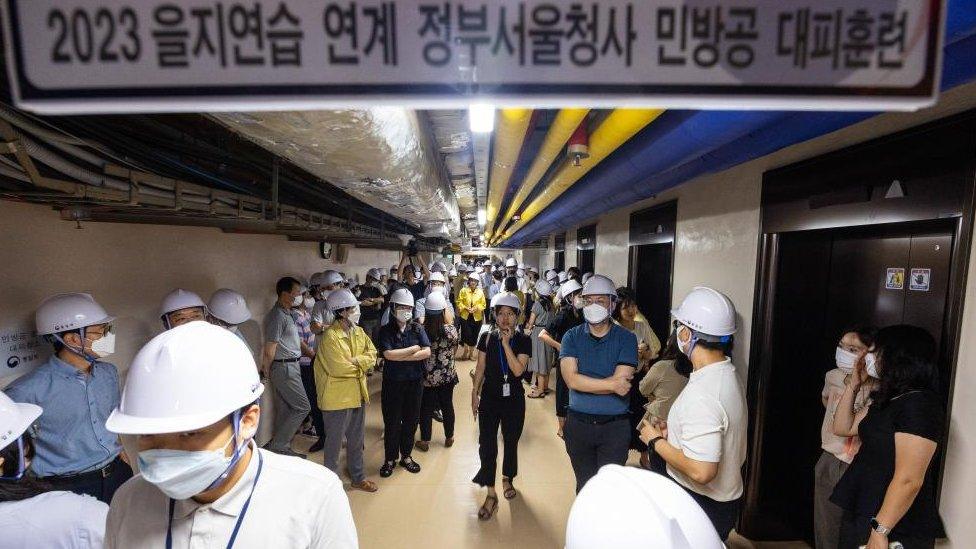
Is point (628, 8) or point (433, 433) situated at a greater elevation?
point (628, 8)

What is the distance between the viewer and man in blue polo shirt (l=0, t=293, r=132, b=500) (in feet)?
5.71

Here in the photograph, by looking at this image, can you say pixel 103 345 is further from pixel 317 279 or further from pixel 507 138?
pixel 317 279

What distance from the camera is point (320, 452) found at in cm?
379

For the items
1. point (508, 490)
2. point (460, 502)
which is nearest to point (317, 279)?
point (460, 502)

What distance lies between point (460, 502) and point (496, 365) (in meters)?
1.15

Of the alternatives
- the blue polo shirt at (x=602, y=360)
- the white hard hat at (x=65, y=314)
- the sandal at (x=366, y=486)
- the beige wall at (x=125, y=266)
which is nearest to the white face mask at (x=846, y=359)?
the blue polo shirt at (x=602, y=360)

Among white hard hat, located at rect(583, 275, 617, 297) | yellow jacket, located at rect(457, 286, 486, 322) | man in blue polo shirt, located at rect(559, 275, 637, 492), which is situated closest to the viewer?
man in blue polo shirt, located at rect(559, 275, 637, 492)

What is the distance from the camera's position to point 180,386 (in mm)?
900

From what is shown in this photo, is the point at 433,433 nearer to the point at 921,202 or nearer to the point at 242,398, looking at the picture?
the point at 242,398

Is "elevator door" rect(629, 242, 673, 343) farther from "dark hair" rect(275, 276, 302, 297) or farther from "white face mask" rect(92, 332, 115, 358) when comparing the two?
"white face mask" rect(92, 332, 115, 358)

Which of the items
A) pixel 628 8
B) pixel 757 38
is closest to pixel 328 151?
pixel 628 8

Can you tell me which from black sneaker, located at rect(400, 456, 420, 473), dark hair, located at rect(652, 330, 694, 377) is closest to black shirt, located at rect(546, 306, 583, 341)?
dark hair, located at rect(652, 330, 694, 377)

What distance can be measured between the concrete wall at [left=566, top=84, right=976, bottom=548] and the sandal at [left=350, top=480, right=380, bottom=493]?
114 inches

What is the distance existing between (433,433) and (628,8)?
4150 millimetres
